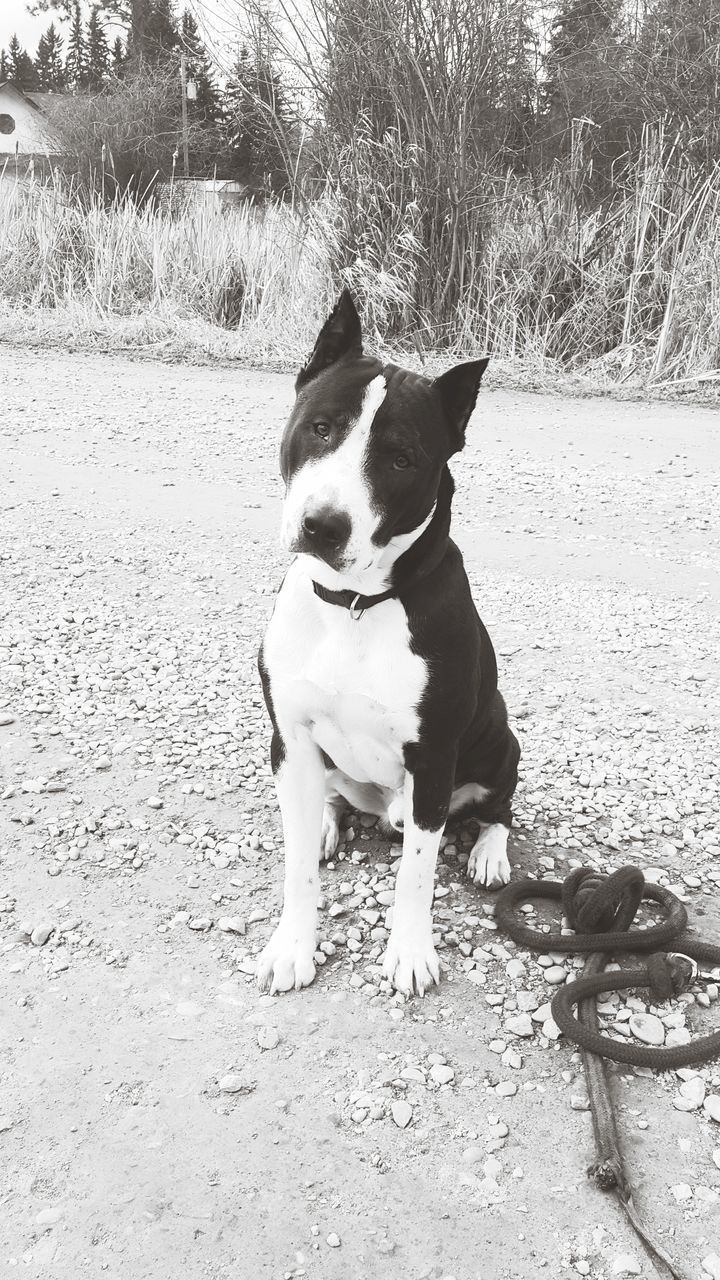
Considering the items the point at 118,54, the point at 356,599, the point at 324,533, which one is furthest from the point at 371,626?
the point at 118,54

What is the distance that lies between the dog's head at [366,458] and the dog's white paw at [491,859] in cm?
97

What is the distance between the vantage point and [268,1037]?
2.23 meters

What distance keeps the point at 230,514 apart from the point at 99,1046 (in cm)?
385

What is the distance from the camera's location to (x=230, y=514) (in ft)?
18.6

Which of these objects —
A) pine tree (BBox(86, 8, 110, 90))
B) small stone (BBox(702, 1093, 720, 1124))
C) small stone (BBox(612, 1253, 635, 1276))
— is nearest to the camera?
small stone (BBox(612, 1253, 635, 1276))

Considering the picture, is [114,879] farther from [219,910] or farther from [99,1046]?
[99,1046]

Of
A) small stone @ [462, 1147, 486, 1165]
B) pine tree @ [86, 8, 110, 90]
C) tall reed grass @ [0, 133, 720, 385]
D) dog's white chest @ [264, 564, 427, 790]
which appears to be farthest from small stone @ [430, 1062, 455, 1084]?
pine tree @ [86, 8, 110, 90]

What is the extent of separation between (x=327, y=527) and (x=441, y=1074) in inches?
46.3

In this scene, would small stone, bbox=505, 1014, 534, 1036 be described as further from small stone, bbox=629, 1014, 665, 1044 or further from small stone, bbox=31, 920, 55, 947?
small stone, bbox=31, 920, 55, 947

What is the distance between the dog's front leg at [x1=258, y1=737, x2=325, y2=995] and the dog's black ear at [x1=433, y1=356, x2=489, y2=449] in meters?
0.83

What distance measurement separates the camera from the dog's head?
80.0 inches

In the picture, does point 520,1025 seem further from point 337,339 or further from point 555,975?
point 337,339

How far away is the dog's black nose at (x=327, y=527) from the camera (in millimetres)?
2006

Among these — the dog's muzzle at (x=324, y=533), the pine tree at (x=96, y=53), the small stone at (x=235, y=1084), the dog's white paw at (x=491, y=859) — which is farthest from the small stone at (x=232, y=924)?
the pine tree at (x=96, y=53)
